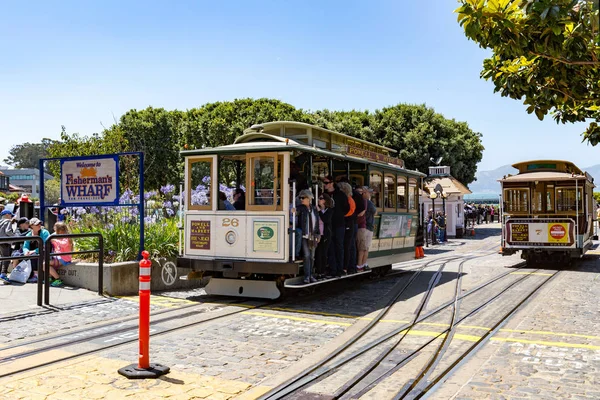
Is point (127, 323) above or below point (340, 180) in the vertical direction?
below

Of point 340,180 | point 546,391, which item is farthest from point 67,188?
point 546,391

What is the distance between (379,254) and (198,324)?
6231mm

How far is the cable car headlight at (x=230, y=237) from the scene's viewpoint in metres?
10.8

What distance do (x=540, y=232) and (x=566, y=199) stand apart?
1369 mm

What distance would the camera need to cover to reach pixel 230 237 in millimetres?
10805

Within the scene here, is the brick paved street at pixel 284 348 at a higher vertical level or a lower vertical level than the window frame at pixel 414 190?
lower

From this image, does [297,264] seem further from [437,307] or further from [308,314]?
[437,307]

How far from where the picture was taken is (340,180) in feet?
41.3

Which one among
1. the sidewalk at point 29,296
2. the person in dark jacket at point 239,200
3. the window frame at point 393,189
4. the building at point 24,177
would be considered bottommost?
the sidewalk at point 29,296

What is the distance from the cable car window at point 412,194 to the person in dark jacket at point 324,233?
16.5 ft

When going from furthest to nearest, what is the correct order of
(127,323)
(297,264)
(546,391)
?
1. (297,264)
2. (127,323)
3. (546,391)

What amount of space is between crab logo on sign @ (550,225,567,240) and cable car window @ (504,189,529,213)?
1.08m

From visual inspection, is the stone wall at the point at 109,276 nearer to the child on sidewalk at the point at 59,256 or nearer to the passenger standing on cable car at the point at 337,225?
the child on sidewalk at the point at 59,256

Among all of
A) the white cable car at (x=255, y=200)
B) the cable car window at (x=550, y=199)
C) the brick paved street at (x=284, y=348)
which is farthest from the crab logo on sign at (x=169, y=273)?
the cable car window at (x=550, y=199)
